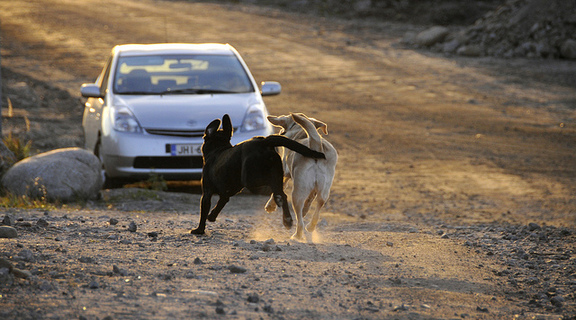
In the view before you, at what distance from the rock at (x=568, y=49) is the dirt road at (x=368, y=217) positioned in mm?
731

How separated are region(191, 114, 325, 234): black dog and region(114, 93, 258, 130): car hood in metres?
Result: 2.72

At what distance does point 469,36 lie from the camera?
22781 mm

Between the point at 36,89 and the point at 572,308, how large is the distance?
48.5 feet

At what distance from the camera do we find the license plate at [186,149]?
888cm

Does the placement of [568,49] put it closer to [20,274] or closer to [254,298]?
[254,298]

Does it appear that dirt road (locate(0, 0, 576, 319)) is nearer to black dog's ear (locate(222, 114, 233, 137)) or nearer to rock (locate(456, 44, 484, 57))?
rock (locate(456, 44, 484, 57))

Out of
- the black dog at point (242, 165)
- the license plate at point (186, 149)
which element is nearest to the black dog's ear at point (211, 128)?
the black dog at point (242, 165)

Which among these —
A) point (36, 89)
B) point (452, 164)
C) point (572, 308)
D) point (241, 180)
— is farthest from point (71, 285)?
point (36, 89)

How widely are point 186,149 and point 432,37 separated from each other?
1551 cm

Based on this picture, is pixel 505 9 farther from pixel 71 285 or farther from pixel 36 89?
pixel 71 285

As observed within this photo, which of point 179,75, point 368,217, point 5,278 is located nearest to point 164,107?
point 179,75

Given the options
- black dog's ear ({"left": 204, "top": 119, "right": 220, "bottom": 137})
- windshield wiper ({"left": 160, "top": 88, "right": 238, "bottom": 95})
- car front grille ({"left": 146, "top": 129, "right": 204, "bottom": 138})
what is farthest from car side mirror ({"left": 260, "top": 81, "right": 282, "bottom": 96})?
black dog's ear ({"left": 204, "top": 119, "right": 220, "bottom": 137})

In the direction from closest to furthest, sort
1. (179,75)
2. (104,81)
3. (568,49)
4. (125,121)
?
1. (125,121)
2. (104,81)
3. (179,75)
4. (568,49)

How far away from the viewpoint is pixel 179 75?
10.6 m
